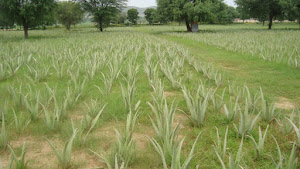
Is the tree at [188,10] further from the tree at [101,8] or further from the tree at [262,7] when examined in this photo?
the tree at [101,8]

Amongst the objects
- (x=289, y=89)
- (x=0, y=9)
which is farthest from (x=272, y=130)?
(x=0, y=9)

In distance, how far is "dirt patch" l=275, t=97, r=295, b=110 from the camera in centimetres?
331

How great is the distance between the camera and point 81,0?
30328 mm

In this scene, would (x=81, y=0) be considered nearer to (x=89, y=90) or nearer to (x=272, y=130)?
(x=89, y=90)

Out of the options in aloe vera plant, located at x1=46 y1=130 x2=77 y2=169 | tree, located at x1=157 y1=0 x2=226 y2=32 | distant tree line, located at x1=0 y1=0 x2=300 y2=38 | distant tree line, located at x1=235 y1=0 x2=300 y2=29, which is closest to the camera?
aloe vera plant, located at x1=46 y1=130 x2=77 y2=169

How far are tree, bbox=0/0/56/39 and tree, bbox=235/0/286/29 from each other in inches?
963

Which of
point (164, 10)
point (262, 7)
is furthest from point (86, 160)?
point (262, 7)

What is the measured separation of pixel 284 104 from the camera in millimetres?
3459

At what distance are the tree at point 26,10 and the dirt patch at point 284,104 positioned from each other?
55.4ft

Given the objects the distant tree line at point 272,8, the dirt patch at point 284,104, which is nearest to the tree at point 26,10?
the dirt patch at point 284,104

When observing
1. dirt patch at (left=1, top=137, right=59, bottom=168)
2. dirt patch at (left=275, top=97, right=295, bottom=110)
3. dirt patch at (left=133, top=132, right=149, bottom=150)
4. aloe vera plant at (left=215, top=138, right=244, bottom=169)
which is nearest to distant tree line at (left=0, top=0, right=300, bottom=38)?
dirt patch at (left=1, top=137, right=59, bottom=168)

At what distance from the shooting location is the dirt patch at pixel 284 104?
10.9ft

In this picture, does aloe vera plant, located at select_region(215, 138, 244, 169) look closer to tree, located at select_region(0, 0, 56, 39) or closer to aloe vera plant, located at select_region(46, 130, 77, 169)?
aloe vera plant, located at select_region(46, 130, 77, 169)

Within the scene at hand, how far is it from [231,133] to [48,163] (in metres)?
2.07
